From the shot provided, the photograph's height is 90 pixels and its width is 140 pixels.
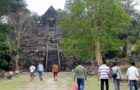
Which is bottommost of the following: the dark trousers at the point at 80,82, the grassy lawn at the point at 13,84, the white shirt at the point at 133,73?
the grassy lawn at the point at 13,84

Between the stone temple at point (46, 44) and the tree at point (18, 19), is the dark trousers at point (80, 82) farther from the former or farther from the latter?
the stone temple at point (46, 44)

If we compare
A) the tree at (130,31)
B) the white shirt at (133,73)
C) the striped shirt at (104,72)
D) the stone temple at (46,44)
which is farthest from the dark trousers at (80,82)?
the stone temple at (46,44)

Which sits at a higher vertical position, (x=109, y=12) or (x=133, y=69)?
(x=109, y=12)

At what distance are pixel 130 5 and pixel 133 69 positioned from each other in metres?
37.4

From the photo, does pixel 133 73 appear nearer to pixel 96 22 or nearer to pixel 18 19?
pixel 96 22

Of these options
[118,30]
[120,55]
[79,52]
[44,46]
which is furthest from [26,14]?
[118,30]

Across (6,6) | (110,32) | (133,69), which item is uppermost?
(6,6)

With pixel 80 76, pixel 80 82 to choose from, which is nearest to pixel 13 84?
pixel 80 82

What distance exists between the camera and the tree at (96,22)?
3688 centimetres

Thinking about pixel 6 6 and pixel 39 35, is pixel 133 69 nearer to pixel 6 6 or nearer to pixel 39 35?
pixel 6 6

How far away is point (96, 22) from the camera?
3725cm

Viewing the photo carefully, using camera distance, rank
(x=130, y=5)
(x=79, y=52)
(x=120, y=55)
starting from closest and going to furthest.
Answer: (x=79, y=52) → (x=130, y=5) → (x=120, y=55)

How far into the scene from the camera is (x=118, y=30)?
3725 centimetres

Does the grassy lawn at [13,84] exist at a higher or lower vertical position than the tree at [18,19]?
lower
